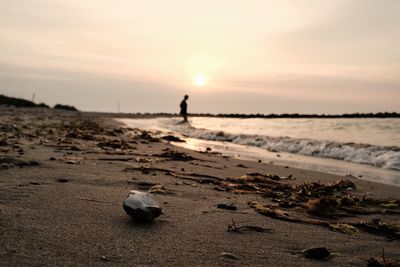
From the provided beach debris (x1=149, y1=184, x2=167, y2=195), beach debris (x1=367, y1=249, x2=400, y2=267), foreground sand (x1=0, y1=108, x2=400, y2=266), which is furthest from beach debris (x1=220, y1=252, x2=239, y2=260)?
beach debris (x1=149, y1=184, x2=167, y2=195)

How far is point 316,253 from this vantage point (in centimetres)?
207

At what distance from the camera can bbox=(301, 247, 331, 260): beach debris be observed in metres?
2.06

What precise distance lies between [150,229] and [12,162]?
2381 millimetres

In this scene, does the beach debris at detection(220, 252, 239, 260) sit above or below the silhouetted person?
below

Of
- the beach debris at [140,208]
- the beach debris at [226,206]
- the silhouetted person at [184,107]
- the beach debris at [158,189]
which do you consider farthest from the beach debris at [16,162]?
the silhouetted person at [184,107]

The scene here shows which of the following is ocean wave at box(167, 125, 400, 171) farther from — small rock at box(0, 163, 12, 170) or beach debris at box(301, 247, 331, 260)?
small rock at box(0, 163, 12, 170)

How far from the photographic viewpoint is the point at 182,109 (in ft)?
91.0

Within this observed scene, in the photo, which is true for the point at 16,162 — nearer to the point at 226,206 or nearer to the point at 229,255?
the point at 226,206

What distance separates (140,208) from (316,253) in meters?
Answer: 1.03

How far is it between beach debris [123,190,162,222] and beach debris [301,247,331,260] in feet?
2.98

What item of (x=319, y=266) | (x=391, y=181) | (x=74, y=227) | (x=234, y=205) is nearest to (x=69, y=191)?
(x=74, y=227)

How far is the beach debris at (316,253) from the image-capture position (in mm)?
2064

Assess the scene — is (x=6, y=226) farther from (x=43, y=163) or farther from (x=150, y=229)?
(x=43, y=163)

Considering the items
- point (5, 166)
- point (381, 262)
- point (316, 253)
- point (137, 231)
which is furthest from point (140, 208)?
point (5, 166)
